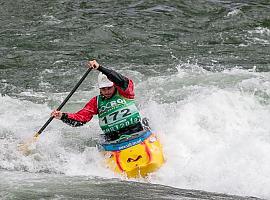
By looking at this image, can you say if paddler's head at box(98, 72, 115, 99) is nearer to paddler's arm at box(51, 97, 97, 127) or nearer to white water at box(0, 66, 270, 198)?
paddler's arm at box(51, 97, 97, 127)

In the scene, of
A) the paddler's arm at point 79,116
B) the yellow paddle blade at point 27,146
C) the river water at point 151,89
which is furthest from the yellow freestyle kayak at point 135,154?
the yellow paddle blade at point 27,146

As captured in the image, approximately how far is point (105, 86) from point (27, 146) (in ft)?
5.07

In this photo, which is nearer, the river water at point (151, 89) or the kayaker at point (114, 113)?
the river water at point (151, 89)

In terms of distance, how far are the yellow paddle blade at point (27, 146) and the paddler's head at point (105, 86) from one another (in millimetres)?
1321

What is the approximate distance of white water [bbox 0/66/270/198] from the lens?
815 centimetres

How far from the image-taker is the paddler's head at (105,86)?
27.1 ft

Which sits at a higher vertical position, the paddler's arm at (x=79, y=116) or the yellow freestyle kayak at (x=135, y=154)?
the paddler's arm at (x=79, y=116)

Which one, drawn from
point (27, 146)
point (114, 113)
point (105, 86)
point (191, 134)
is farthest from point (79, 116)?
point (191, 134)

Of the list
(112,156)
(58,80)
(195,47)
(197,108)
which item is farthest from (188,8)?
(112,156)

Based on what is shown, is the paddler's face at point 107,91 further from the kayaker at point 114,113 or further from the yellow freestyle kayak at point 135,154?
the yellow freestyle kayak at point 135,154

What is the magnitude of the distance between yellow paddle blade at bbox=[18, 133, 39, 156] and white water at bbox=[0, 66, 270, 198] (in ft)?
0.30

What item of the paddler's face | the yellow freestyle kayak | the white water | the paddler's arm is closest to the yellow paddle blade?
the white water

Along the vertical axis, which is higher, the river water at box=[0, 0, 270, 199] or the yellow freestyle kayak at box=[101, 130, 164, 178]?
the yellow freestyle kayak at box=[101, 130, 164, 178]

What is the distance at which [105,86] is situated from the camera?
8297mm
